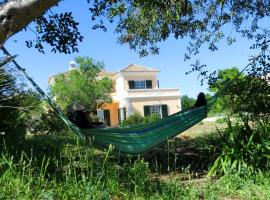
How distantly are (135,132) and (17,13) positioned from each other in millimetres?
2381

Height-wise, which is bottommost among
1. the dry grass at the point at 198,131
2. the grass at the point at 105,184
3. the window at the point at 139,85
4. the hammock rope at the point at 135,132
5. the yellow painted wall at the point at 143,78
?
the grass at the point at 105,184

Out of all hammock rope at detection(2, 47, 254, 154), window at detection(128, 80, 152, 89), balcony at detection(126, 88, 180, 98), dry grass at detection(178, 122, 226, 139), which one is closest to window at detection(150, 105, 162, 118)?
balcony at detection(126, 88, 180, 98)

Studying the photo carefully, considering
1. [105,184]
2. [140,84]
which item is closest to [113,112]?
[140,84]

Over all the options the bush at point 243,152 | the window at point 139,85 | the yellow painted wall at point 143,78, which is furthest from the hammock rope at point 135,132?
the window at point 139,85

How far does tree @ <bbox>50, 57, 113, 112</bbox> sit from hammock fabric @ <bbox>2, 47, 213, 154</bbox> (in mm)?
26988

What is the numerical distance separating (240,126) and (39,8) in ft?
10.7

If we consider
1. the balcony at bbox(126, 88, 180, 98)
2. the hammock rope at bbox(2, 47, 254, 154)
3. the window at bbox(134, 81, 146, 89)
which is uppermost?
the window at bbox(134, 81, 146, 89)

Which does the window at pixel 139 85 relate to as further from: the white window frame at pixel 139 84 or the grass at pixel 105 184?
the grass at pixel 105 184

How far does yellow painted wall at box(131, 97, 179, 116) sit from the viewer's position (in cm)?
3888

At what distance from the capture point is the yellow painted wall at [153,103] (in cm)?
3888

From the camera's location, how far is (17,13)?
4332 mm

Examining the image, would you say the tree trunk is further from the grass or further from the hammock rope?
the grass

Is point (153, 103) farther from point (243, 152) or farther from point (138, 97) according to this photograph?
point (243, 152)

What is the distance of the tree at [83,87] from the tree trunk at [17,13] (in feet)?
94.9
